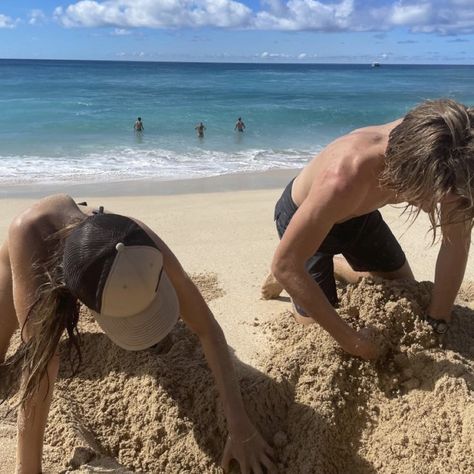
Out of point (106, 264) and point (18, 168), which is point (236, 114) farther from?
point (106, 264)

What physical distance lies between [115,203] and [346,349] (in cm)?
462

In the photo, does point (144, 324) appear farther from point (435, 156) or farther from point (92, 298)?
point (435, 156)

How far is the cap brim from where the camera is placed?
1607 millimetres

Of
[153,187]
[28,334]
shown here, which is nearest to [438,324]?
[28,334]

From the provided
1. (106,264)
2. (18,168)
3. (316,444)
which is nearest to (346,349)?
(316,444)

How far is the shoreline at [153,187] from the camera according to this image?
23.3 ft

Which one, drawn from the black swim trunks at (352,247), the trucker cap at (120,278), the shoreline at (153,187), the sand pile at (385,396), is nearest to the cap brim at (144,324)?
the trucker cap at (120,278)

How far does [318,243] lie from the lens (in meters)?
2.14

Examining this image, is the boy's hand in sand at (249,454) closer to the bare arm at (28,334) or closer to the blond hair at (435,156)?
the bare arm at (28,334)

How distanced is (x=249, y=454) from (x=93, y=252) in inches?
36.9

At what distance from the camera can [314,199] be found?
2090 millimetres

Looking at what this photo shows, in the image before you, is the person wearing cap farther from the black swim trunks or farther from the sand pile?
the black swim trunks

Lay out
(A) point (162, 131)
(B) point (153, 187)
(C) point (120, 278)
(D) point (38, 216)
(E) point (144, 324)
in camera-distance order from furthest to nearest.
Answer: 1. (A) point (162, 131)
2. (B) point (153, 187)
3. (D) point (38, 216)
4. (E) point (144, 324)
5. (C) point (120, 278)

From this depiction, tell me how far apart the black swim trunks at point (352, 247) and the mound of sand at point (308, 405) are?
0.83 feet
